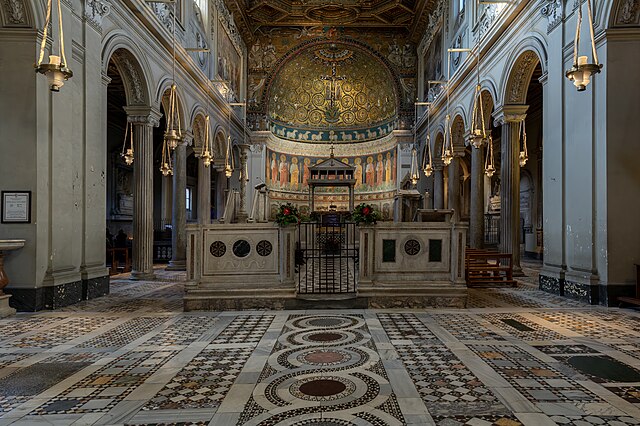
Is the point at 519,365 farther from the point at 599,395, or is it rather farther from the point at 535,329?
the point at 535,329

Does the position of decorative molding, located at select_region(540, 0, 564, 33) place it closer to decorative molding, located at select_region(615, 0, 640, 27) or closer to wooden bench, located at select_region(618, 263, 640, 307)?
decorative molding, located at select_region(615, 0, 640, 27)

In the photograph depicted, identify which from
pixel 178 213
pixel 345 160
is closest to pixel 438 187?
pixel 345 160

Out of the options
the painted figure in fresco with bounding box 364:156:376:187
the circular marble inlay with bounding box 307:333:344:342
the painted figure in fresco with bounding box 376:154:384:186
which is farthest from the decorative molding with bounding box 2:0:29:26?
the painted figure in fresco with bounding box 364:156:376:187

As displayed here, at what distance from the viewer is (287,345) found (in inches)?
201

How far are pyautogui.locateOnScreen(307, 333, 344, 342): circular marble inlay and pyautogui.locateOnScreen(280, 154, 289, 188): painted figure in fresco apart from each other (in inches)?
795

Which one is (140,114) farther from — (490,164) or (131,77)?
(490,164)

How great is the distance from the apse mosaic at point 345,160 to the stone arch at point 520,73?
12.3 m

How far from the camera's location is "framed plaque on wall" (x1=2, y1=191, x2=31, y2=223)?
7.09 metres

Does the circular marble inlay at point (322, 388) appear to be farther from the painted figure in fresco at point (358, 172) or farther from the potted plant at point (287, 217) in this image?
the painted figure in fresco at point (358, 172)

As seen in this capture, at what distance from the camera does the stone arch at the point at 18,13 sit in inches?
278

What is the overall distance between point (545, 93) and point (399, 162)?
13563 millimetres

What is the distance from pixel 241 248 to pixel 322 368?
367cm

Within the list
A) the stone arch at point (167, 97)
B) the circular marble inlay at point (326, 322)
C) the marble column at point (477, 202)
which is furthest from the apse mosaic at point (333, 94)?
the circular marble inlay at point (326, 322)

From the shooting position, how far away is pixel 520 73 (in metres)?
11.3
